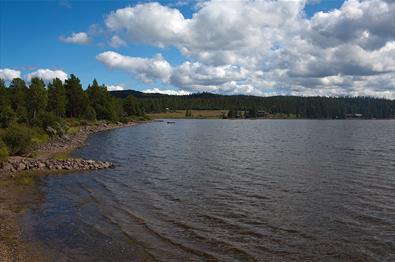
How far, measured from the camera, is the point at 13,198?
26.6 meters

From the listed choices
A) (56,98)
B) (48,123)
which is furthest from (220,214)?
(56,98)

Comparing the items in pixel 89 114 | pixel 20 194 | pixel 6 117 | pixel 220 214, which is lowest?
pixel 220 214

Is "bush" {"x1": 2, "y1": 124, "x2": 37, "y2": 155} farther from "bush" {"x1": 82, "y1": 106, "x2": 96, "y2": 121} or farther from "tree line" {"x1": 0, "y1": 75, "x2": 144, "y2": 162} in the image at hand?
"bush" {"x1": 82, "y1": 106, "x2": 96, "y2": 121}

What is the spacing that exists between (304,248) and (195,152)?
4180 cm

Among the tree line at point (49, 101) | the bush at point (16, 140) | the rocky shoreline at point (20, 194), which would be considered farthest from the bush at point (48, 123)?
the bush at point (16, 140)

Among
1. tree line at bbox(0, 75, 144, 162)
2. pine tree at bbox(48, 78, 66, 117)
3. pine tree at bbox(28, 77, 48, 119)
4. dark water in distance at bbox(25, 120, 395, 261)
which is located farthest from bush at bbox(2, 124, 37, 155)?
pine tree at bbox(48, 78, 66, 117)

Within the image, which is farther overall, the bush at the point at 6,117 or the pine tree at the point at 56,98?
the pine tree at the point at 56,98

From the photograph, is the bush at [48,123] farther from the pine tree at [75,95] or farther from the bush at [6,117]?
the pine tree at [75,95]

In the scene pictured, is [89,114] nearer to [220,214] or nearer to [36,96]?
[36,96]

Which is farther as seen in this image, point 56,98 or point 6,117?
point 56,98

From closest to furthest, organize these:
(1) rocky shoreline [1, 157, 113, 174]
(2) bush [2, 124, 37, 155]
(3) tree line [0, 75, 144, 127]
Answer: (1) rocky shoreline [1, 157, 113, 174]
(2) bush [2, 124, 37, 155]
(3) tree line [0, 75, 144, 127]

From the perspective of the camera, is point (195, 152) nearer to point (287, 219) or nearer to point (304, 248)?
point (287, 219)

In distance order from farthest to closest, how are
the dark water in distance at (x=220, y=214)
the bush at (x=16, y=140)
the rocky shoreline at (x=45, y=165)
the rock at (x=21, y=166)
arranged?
the bush at (x=16, y=140) < the rock at (x=21, y=166) < the rocky shoreline at (x=45, y=165) < the dark water in distance at (x=220, y=214)

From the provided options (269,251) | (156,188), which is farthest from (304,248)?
(156,188)
